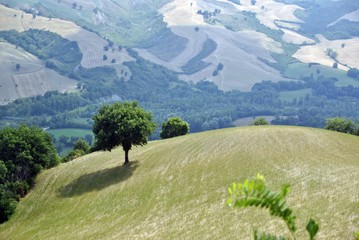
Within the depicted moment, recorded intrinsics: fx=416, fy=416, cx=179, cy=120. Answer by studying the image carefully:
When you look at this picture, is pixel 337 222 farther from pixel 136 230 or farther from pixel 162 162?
pixel 162 162

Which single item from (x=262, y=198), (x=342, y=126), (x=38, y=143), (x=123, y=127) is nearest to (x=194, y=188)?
(x=123, y=127)

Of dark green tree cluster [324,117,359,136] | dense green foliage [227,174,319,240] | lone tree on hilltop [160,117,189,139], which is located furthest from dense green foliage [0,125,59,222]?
dark green tree cluster [324,117,359,136]

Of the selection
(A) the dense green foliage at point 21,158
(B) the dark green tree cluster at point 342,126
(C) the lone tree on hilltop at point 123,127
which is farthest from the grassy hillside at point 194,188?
(B) the dark green tree cluster at point 342,126

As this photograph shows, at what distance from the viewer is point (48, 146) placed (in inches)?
3457

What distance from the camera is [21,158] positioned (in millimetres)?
81938

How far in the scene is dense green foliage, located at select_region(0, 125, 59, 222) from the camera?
78812 millimetres

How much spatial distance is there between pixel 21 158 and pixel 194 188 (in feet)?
132

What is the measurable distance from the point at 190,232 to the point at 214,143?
3709 centimetres

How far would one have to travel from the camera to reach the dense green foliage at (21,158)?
3103 inches

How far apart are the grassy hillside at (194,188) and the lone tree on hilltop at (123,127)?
543 centimetres

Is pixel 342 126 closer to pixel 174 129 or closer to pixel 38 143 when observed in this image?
pixel 174 129

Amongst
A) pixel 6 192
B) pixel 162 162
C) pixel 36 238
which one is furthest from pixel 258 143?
pixel 6 192

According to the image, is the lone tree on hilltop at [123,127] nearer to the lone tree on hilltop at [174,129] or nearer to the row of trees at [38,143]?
the row of trees at [38,143]

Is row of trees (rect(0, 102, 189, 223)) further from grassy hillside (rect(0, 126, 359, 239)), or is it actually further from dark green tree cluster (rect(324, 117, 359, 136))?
dark green tree cluster (rect(324, 117, 359, 136))
